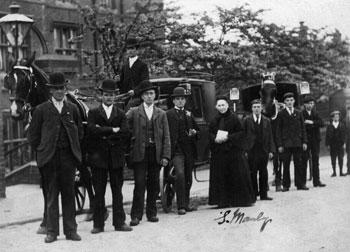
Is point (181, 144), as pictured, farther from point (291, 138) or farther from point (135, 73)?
point (291, 138)

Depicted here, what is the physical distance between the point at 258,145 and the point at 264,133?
252 millimetres

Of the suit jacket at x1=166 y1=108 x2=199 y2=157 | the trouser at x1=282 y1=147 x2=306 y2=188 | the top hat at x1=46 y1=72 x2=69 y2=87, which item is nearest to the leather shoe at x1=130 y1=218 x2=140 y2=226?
the suit jacket at x1=166 y1=108 x2=199 y2=157

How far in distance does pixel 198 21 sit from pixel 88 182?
11662mm

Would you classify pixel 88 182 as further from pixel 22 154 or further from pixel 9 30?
pixel 22 154

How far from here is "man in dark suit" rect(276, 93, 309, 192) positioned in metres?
13.0

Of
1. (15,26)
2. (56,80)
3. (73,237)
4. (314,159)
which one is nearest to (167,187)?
(73,237)

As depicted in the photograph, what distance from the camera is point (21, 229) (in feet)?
30.9

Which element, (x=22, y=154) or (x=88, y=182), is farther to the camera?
(x=22, y=154)

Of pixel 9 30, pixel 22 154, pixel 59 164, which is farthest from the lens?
pixel 22 154

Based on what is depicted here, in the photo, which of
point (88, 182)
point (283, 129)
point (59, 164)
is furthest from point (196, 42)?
point (59, 164)

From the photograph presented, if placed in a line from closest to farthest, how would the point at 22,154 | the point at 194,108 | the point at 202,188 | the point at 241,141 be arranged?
1. the point at 241,141
2. the point at 194,108
3. the point at 202,188
4. the point at 22,154

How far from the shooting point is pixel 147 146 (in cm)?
958

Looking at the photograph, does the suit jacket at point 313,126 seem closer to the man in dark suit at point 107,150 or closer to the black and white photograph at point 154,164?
the black and white photograph at point 154,164
